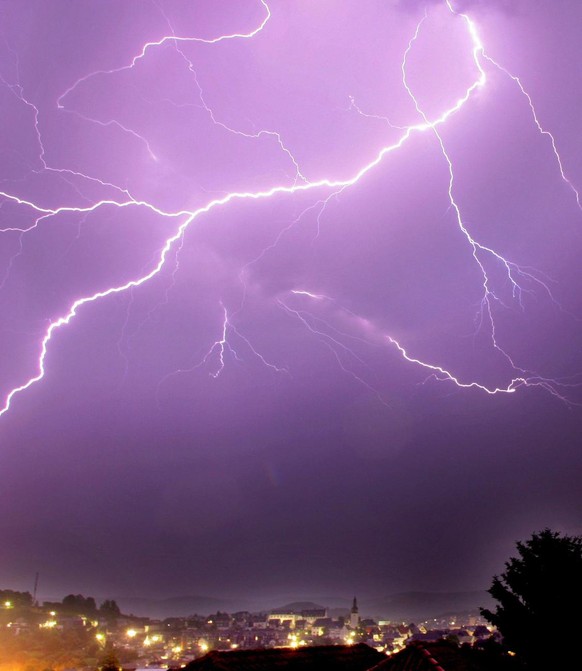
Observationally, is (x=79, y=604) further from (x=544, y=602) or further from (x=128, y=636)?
(x=544, y=602)

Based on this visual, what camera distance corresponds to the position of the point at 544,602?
7.57 metres

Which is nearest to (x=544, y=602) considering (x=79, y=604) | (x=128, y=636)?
(x=128, y=636)

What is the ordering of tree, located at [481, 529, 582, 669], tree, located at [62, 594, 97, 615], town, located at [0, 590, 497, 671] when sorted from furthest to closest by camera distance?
tree, located at [62, 594, 97, 615] → town, located at [0, 590, 497, 671] → tree, located at [481, 529, 582, 669]

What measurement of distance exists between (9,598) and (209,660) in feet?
Answer: 168

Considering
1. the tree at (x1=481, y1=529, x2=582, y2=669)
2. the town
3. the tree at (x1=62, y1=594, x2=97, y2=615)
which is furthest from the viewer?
the tree at (x1=62, y1=594, x2=97, y2=615)

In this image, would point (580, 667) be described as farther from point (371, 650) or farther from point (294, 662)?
point (294, 662)

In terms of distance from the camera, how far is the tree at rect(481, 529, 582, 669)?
23.3 feet

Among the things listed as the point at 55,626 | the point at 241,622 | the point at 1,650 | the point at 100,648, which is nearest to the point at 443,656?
the point at 1,650

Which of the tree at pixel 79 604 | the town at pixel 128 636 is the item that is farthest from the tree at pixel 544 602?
the tree at pixel 79 604

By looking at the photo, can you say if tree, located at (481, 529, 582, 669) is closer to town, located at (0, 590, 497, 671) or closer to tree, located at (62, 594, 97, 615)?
town, located at (0, 590, 497, 671)

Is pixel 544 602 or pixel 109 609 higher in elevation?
pixel 544 602

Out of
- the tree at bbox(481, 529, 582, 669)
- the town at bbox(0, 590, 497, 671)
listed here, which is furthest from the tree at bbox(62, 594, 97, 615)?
the tree at bbox(481, 529, 582, 669)

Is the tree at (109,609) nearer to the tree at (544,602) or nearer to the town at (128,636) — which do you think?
the town at (128,636)

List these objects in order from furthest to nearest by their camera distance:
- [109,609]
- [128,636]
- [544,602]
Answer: [109,609] < [128,636] < [544,602]
